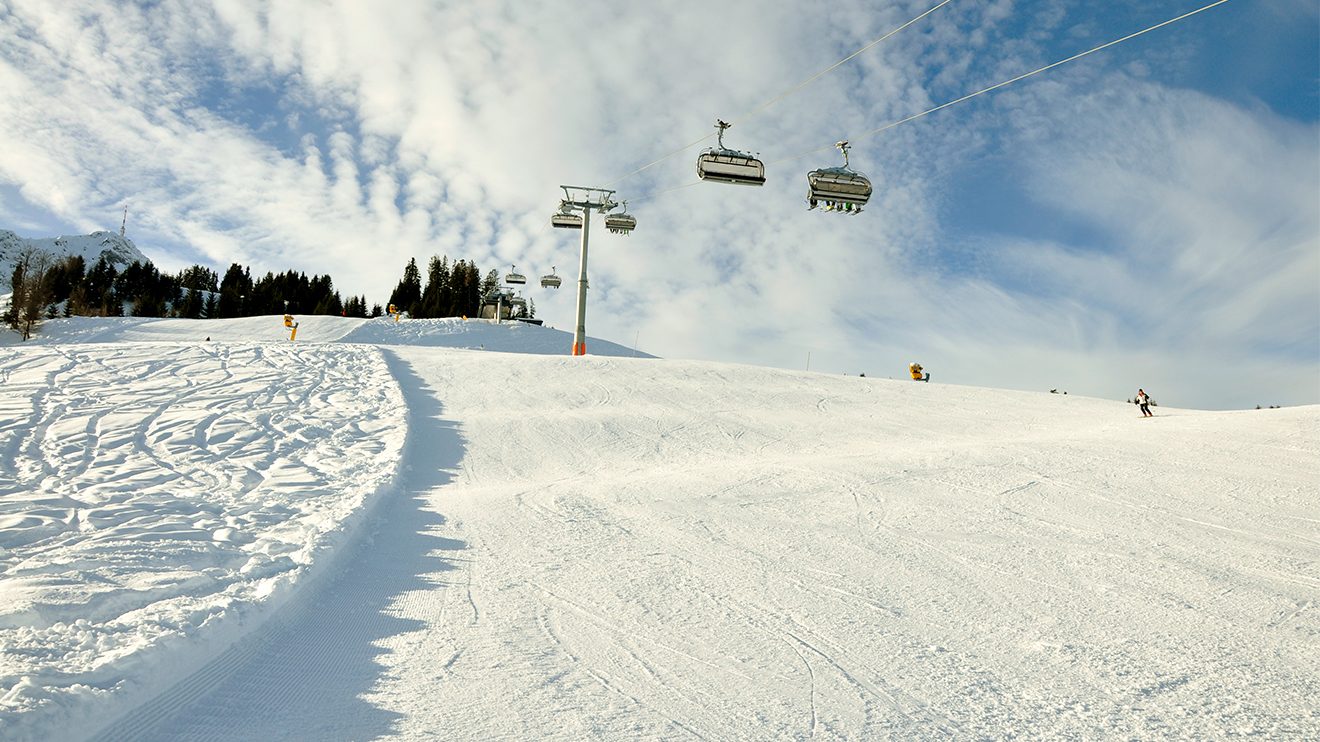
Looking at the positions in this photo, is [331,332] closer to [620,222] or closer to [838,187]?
[620,222]

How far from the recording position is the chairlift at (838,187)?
1489cm

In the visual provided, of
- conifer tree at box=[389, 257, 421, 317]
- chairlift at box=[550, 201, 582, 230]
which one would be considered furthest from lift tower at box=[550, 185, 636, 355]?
conifer tree at box=[389, 257, 421, 317]

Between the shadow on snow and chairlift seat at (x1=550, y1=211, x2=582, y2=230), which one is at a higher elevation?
chairlift seat at (x1=550, y1=211, x2=582, y2=230)

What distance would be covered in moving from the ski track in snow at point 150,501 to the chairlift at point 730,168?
8.55 m

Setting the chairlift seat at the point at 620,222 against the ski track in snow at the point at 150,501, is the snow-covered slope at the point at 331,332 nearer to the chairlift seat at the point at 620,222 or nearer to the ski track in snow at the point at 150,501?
the chairlift seat at the point at 620,222

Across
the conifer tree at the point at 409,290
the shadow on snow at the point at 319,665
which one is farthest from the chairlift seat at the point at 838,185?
the conifer tree at the point at 409,290

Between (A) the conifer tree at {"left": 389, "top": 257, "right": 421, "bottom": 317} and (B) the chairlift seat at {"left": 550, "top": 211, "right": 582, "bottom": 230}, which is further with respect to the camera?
(A) the conifer tree at {"left": 389, "top": 257, "right": 421, "bottom": 317}

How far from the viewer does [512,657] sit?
14.2 ft

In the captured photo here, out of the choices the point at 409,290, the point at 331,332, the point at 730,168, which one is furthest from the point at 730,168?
the point at 409,290

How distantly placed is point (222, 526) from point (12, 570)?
1.68 metres

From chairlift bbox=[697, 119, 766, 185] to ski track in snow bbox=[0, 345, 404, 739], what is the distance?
8.55 m

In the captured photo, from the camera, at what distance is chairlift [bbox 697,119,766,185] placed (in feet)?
51.2

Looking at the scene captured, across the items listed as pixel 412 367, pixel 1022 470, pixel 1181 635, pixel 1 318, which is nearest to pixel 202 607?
pixel 1181 635

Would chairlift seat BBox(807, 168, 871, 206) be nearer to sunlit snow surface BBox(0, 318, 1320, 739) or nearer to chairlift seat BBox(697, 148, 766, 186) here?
chairlift seat BBox(697, 148, 766, 186)
